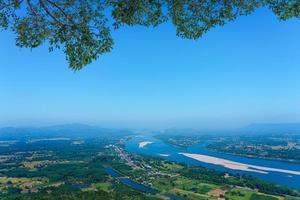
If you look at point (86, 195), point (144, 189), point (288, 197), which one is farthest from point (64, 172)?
point (288, 197)

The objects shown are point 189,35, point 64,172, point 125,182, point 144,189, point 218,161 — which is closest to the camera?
point 189,35

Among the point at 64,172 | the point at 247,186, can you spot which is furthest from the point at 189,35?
the point at 64,172

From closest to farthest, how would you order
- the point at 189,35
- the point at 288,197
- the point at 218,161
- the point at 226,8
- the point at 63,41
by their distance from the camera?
the point at 63,41, the point at 226,8, the point at 189,35, the point at 288,197, the point at 218,161

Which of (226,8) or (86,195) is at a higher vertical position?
(226,8)

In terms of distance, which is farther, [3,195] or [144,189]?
[144,189]

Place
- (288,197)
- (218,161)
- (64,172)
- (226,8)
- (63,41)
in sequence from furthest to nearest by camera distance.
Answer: (218,161) < (64,172) < (288,197) < (226,8) < (63,41)

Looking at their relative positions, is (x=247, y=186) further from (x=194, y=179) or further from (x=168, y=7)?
(x=168, y=7)

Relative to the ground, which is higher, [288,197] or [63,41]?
[63,41]

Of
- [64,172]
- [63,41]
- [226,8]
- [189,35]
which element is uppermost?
[226,8]

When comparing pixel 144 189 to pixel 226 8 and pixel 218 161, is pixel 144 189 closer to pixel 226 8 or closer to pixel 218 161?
pixel 218 161
